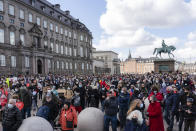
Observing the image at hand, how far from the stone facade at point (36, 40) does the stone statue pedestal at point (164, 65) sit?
76.5ft

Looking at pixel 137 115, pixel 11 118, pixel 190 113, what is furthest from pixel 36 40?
pixel 137 115

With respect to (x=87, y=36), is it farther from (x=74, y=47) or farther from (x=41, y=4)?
(x=41, y=4)

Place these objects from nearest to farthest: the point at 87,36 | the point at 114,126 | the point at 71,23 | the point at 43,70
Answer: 1. the point at 114,126
2. the point at 43,70
3. the point at 71,23
4. the point at 87,36

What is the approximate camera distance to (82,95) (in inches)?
484

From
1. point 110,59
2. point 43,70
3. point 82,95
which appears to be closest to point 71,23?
point 43,70

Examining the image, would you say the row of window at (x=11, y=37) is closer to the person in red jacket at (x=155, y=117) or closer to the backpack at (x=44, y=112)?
the backpack at (x=44, y=112)

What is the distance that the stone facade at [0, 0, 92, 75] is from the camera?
32.8m

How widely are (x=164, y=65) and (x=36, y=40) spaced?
2698 centimetres

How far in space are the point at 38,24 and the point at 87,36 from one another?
25552mm

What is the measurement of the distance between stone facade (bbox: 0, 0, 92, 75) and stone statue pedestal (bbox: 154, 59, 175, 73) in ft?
76.5

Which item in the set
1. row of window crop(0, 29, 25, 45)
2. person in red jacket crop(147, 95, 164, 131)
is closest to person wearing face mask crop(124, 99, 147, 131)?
person in red jacket crop(147, 95, 164, 131)

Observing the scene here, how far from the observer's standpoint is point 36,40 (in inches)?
1597

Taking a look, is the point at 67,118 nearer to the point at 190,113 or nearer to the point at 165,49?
the point at 190,113

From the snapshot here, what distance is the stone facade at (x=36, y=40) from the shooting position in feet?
108
